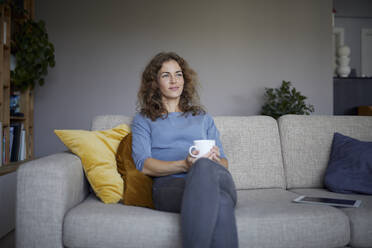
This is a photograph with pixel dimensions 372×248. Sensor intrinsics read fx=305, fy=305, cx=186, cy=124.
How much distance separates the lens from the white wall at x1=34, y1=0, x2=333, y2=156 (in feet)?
11.3

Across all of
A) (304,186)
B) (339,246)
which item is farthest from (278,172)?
(339,246)

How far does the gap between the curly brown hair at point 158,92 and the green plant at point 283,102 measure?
1.89 m

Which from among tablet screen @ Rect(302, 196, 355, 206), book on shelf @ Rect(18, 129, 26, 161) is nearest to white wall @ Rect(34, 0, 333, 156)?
book on shelf @ Rect(18, 129, 26, 161)

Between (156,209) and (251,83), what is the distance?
2703 millimetres

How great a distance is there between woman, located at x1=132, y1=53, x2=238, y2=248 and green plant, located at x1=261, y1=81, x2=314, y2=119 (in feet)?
6.05

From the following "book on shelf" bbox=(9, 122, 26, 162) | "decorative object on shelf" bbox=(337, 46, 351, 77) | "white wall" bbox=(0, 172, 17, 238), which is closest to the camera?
"white wall" bbox=(0, 172, 17, 238)

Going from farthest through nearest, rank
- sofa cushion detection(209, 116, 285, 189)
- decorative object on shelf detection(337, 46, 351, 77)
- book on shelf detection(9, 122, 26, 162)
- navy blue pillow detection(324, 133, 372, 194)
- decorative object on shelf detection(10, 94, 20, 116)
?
decorative object on shelf detection(337, 46, 351, 77) → decorative object on shelf detection(10, 94, 20, 116) → book on shelf detection(9, 122, 26, 162) → sofa cushion detection(209, 116, 285, 189) → navy blue pillow detection(324, 133, 372, 194)

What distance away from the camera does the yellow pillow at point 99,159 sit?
1459mm

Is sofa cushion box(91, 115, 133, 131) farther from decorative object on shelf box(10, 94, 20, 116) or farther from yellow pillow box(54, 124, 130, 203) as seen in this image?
decorative object on shelf box(10, 94, 20, 116)

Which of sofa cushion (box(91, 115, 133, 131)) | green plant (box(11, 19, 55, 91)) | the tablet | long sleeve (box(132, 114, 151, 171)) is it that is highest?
green plant (box(11, 19, 55, 91))

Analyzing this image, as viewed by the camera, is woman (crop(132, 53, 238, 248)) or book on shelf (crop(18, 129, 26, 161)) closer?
woman (crop(132, 53, 238, 248))

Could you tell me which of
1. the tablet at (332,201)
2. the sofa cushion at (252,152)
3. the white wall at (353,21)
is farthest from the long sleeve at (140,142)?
the white wall at (353,21)

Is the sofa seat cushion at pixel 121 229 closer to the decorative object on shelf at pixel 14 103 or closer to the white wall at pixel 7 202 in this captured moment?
the white wall at pixel 7 202

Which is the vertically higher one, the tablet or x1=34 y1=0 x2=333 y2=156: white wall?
x1=34 y1=0 x2=333 y2=156: white wall
